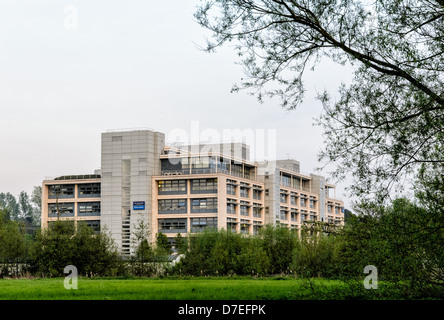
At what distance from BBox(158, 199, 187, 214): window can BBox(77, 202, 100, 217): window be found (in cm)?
1334

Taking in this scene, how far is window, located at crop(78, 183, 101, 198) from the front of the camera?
388 ft

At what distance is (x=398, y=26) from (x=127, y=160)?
10006 centimetres

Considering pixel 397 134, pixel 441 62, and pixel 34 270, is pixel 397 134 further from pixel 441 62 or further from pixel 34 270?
pixel 34 270

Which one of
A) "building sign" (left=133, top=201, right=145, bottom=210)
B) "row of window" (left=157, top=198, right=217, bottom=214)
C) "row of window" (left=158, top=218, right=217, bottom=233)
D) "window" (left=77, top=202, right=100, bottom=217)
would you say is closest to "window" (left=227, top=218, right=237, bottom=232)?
"row of window" (left=158, top=218, right=217, bottom=233)

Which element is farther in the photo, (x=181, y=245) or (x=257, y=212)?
(x=257, y=212)

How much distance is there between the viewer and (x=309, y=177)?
143 meters

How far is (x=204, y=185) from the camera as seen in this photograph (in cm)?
11012

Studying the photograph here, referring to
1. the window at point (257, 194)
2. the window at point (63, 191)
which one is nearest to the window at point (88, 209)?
the window at point (63, 191)

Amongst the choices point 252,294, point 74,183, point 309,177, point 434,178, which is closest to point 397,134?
point 434,178

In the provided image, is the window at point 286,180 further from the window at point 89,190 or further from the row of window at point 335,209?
the window at point 89,190

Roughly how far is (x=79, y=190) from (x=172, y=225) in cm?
2168

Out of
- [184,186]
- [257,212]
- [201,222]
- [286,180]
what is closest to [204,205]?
[201,222]

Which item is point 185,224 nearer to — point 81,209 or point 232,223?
point 232,223

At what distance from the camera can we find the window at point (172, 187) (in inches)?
4401
